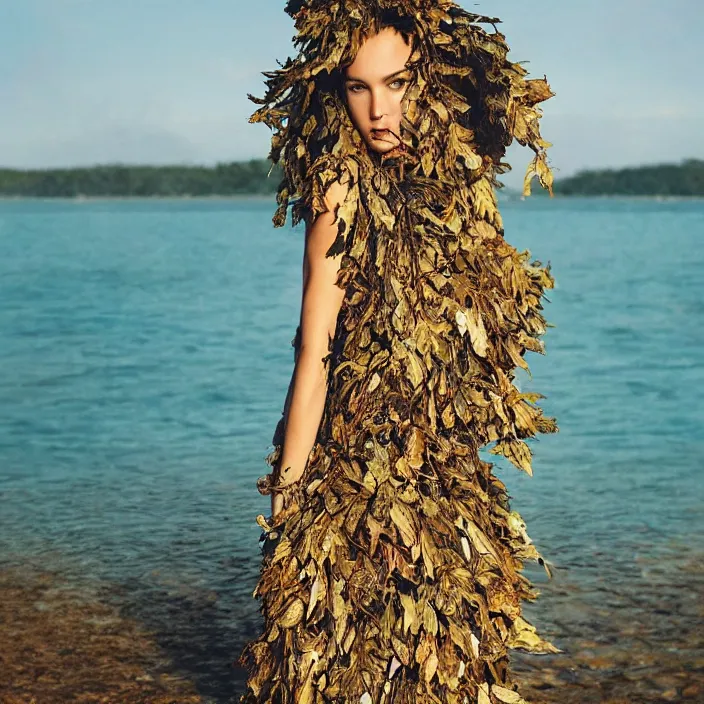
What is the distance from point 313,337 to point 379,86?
921 mm

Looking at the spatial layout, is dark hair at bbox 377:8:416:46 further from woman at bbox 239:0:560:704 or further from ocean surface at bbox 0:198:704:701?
ocean surface at bbox 0:198:704:701

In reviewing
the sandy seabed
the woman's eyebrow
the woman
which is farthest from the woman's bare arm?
the sandy seabed

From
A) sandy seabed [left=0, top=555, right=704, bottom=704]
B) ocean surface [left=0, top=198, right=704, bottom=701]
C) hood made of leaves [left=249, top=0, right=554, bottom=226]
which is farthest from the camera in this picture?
ocean surface [left=0, top=198, right=704, bottom=701]

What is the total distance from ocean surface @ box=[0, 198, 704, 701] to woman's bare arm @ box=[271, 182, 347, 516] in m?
2.10

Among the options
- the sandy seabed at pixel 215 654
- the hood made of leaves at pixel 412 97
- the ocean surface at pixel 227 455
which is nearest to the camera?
the hood made of leaves at pixel 412 97

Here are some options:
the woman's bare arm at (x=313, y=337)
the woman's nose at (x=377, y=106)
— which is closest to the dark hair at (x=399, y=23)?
the woman's nose at (x=377, y=106)

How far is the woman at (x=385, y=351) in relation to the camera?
4230mm

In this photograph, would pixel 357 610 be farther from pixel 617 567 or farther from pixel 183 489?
pixel 183 489

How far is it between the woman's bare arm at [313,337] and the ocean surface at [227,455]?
2.10 m

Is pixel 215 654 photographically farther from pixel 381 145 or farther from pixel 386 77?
pixel 386 77

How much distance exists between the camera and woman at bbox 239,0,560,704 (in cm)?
423

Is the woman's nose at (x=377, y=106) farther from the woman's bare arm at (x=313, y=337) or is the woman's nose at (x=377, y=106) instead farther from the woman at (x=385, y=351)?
the woman's bare arm at (x=313, y=337)

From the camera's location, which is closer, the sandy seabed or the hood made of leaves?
the hood made of leaves

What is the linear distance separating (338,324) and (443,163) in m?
0.70
